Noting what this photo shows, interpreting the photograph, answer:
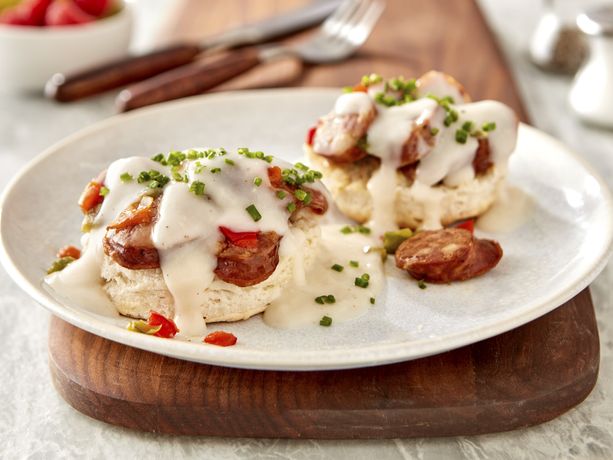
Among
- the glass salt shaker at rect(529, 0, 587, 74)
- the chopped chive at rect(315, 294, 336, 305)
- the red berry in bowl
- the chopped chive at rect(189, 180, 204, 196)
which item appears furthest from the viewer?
the glass salt shaker at rect(529, 0, 587, 74)

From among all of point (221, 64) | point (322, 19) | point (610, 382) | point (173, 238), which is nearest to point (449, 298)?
point (610, 382)

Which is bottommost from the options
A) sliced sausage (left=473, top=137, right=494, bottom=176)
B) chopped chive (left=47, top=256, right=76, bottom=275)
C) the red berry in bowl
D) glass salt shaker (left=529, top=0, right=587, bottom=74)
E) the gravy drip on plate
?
glass salt shaker (left=529, top=0, right=587, bottom=74)

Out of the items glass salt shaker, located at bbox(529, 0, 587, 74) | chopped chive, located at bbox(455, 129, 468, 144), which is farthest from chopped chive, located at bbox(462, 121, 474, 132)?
glass salt shaker, located at bbox(529, 0, 587, 74)

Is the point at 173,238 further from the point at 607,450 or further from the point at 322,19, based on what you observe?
the point at 322,19

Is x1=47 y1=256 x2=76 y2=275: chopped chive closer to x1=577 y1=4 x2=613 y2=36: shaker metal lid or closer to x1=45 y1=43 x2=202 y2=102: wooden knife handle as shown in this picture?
x1=45 y1=43 x2=202 y2=102: wooden knife handle

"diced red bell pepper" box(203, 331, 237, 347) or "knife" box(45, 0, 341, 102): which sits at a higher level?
"diced red bell pepper" box(203, 331, 237, 347)

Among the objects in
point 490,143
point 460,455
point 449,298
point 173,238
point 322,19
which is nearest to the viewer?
point 460,455

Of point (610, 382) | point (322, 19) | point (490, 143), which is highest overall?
point (490, 143)
